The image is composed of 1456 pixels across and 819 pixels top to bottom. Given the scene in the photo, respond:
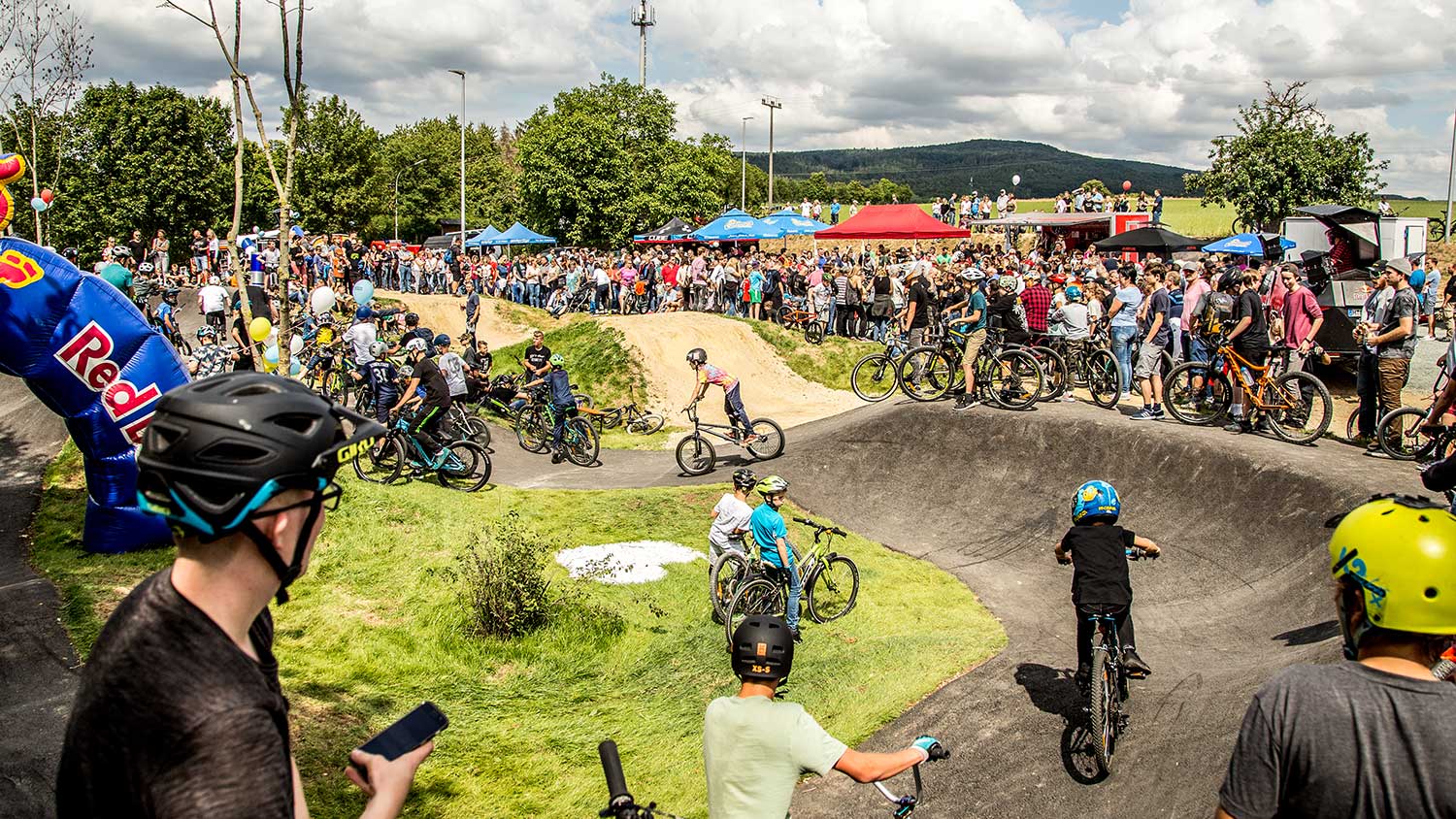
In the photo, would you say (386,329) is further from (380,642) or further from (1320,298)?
(1320,298)

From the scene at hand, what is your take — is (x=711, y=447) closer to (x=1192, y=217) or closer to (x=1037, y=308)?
(x=1037, y=308)

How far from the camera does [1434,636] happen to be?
2398 mm

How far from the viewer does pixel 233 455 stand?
6.72 feet

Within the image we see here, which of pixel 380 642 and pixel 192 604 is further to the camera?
pixel 380 642

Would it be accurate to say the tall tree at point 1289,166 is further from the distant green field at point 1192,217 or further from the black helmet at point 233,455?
the black helmet at point 233,455

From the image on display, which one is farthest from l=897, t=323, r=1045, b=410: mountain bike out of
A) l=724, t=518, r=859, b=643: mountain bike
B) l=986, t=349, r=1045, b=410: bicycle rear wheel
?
l=724, t=518, r=859, b=643: mountain bike

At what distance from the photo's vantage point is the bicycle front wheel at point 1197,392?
13211mm

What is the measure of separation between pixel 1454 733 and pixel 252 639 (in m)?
2.82

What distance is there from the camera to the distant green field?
4872 cm

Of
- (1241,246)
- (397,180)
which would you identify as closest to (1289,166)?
(1241,246)

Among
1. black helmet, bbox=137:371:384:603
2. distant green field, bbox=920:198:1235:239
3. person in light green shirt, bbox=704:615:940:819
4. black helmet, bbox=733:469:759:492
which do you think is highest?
distant green field, bbox=920:198:1235:239

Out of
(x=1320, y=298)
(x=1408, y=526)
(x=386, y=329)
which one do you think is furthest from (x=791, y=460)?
(x=386, y=329)

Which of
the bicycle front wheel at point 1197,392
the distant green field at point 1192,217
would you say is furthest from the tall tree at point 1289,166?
the bicycle front wheel at point 1197,392

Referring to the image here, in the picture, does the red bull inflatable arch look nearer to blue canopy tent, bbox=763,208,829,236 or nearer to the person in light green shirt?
the person in light green shirt
